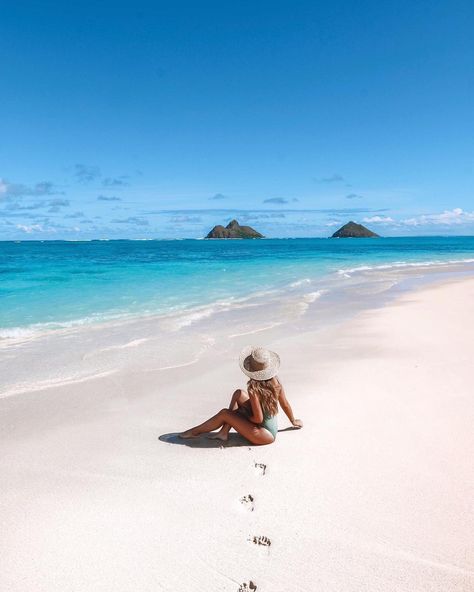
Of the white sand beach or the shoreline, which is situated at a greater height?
the white sand beach

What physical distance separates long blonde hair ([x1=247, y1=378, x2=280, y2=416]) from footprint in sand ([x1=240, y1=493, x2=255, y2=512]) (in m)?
1.18

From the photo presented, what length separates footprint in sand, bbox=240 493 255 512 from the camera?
3903mm

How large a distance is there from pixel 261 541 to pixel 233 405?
2.02 meters

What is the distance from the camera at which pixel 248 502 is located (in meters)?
4.00

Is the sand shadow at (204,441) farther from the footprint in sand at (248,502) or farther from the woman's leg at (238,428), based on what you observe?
the footprint in sand at (248,502)

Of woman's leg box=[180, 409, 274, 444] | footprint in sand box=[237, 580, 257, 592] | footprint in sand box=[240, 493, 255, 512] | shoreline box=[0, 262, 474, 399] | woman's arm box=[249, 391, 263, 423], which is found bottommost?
shoreline box=[0, 262, 474, 399]

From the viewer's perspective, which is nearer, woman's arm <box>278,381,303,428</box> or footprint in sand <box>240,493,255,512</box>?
footprint in sand <box>240,493,255,512</box>

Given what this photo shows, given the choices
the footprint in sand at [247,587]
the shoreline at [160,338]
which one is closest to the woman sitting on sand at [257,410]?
the footprint in sand at [247,587]

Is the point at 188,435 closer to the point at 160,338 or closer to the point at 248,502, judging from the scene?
the point at 248,502

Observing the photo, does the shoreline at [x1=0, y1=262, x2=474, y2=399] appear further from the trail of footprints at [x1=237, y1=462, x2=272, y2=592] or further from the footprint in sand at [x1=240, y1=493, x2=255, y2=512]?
the footprint in sand at [x1=240, y1=493, x2=255, y2=512]

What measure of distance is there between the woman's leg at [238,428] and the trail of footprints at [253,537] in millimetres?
427

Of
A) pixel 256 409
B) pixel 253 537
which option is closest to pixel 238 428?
pixel 256 409

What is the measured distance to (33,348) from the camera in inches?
408

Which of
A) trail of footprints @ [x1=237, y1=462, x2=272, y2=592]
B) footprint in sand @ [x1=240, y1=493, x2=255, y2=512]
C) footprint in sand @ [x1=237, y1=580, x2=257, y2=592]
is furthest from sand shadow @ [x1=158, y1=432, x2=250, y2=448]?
footprint in sand @ [x1=237, y1=580, x2=257, y2=592]
